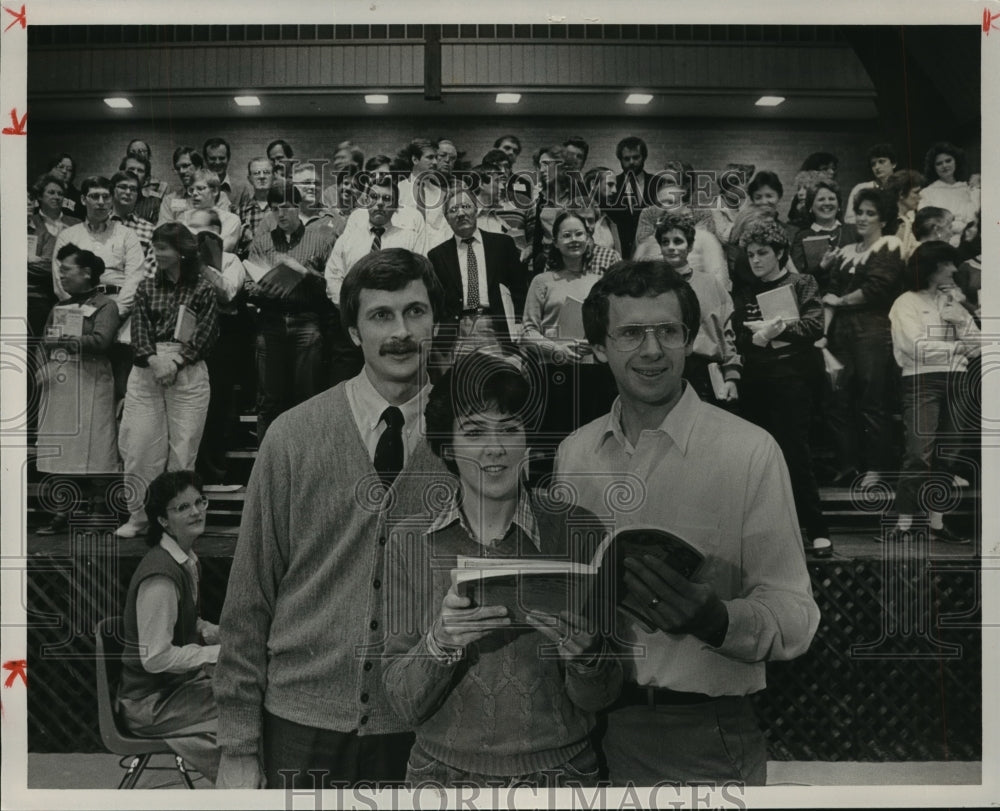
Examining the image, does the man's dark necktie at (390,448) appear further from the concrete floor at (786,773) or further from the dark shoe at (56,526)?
the concrete floor at (786,773)

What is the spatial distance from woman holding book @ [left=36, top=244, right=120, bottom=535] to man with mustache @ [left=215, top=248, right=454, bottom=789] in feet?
1.90

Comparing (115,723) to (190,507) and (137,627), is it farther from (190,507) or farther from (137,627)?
(190,507)

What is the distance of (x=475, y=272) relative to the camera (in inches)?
127

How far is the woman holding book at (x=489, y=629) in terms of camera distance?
306cm

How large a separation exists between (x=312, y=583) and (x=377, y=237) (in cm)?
120

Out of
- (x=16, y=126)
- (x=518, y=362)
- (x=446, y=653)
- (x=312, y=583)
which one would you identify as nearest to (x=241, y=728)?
(x=312, y=583)

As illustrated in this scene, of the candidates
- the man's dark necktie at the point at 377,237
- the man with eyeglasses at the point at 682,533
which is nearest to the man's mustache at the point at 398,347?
the man's dark necktie at the point at 377,237

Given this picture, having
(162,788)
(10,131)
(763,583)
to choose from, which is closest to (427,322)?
(763,583)

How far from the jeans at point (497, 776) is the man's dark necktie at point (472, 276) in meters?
1.50

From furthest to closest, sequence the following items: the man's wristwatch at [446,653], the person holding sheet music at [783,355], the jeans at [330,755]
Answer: the person holding sheet music at [783,355] → the jeans at [330,755] → the man's wristwatch at [446,653]

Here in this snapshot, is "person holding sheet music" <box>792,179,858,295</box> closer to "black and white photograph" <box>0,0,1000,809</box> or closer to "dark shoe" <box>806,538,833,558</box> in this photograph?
"black and white photograph" <box>0,0,1000,809</box>

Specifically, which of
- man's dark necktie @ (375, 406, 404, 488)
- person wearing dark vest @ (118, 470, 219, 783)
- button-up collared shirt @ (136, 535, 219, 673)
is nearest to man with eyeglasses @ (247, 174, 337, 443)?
man's dark necktie @ (375, 406, 404, 488)

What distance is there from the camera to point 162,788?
10.7 ft

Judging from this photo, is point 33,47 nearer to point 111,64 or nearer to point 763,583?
point 111,64
